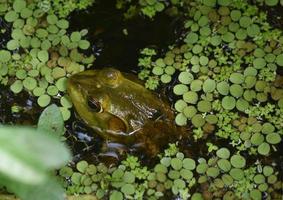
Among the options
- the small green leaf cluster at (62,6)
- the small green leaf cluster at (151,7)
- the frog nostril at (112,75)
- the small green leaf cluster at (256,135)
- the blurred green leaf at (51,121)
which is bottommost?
the small green leaf cluster at (256,135)

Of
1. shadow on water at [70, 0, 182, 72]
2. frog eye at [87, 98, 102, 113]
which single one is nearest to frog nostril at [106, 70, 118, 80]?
frog eye at [87, 98, 102, 113]

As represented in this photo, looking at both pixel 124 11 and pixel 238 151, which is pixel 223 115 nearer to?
pixel 238 151

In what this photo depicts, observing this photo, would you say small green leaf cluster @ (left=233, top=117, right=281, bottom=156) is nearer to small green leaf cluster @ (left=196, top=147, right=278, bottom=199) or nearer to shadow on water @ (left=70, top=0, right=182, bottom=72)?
small green leaf cluster @ (left=196, top=147, right=278, bottom=199)

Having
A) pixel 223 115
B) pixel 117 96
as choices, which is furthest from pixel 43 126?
pixel 223 115

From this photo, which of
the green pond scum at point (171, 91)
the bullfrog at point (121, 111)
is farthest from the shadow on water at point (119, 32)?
the bullfrog at point (121, 111)

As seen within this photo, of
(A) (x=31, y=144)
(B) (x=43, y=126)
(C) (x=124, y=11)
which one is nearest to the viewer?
(A) (x=31, y=144)

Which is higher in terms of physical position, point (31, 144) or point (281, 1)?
point (31, 144)

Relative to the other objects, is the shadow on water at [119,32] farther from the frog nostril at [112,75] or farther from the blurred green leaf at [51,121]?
the blurred green leaf at [51,121]
